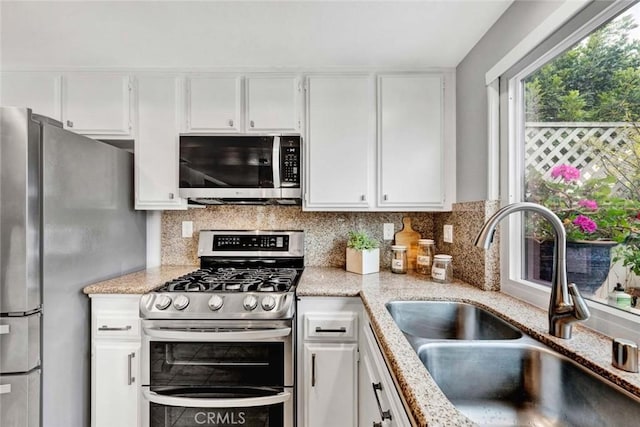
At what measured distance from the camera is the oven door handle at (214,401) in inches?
62.2

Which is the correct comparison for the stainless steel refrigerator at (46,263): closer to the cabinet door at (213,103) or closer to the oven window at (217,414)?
the oven window at (217,414)

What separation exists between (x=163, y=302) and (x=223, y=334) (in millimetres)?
338

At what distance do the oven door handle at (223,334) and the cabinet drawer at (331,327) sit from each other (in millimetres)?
147

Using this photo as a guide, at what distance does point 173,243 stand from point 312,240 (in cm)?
104

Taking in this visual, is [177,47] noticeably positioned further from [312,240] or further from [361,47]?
[312,240]

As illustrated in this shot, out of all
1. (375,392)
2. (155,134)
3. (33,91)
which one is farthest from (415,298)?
(33,91)

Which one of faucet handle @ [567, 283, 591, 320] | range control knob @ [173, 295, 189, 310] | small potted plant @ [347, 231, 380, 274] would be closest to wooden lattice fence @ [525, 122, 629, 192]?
faucet handle @ [567, 283, 591, 320]

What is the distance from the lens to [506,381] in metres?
1.02

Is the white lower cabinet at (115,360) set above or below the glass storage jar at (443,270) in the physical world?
below

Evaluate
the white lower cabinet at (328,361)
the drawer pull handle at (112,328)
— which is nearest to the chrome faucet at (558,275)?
the white lower cabinet at (328,361)

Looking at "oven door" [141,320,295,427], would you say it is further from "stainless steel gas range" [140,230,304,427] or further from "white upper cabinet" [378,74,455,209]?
"white upper cabinet" [378,74,455,209]

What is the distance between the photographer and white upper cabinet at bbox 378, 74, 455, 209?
82.9 inches

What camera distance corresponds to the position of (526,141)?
154cm

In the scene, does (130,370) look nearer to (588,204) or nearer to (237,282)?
(237,282)
